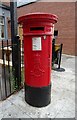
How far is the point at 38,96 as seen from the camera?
247 cm

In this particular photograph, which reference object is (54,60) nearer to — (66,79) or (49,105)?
(66,79)

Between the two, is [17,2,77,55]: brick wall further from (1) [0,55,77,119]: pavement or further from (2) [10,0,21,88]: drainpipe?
(2) [10,0,21,88]: drainpipe

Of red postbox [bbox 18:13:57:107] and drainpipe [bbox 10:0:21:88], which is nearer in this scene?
red postbox [bbox 18:13:57:107]

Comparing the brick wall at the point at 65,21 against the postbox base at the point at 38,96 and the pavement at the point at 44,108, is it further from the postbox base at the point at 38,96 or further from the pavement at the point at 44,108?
the postbox base at the point at 38,96

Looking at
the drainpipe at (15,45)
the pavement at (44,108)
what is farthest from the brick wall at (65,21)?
the drainpipe at (15,45)

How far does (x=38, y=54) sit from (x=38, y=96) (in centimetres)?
79

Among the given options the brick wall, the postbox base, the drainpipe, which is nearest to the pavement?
the postbox base

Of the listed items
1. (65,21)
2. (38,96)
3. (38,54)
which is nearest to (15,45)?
(38,54)

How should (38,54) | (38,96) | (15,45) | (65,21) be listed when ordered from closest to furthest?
(38,54) < (38,96) < (15,45) < (65,21)

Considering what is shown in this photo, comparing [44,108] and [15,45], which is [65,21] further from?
[44,108]

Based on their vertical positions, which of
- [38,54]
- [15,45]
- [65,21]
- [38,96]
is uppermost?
[65,21]

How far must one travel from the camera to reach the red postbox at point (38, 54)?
217cm

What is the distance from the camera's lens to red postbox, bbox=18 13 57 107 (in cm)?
217

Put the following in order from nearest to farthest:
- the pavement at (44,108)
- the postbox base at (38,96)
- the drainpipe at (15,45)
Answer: the pavement at (44,108) → the postbox base at (38,96) → the drainpipe at (15,45)
